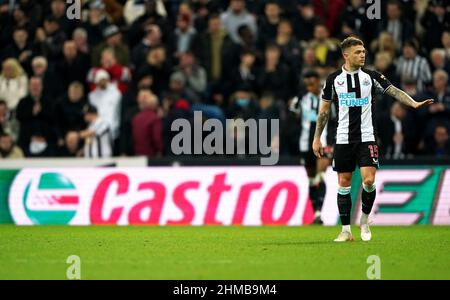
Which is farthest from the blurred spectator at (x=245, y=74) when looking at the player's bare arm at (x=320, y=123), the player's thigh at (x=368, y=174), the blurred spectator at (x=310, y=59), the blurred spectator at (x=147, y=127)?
the player's thigh at (x=368, y=174)

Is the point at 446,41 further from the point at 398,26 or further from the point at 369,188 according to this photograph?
the point at 369,188

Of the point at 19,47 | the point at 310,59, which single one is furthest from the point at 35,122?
the point at 310,59

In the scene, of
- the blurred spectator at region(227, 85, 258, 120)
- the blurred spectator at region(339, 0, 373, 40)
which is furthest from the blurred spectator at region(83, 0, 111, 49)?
the blurred spectator at region(339, 0, 373, 40)

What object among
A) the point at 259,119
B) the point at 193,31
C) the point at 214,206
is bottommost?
the point at 214,206

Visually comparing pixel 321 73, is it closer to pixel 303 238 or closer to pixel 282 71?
pixel 282 71

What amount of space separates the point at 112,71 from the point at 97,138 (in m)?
1.37

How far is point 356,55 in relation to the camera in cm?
1434

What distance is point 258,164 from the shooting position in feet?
66.1

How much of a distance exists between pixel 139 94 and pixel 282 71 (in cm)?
268

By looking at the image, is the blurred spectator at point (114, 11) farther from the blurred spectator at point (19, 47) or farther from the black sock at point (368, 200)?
the black sock at point (368, 200)

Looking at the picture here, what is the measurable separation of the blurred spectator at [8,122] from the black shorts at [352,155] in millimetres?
9506

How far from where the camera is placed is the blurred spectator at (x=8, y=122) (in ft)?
73.7
